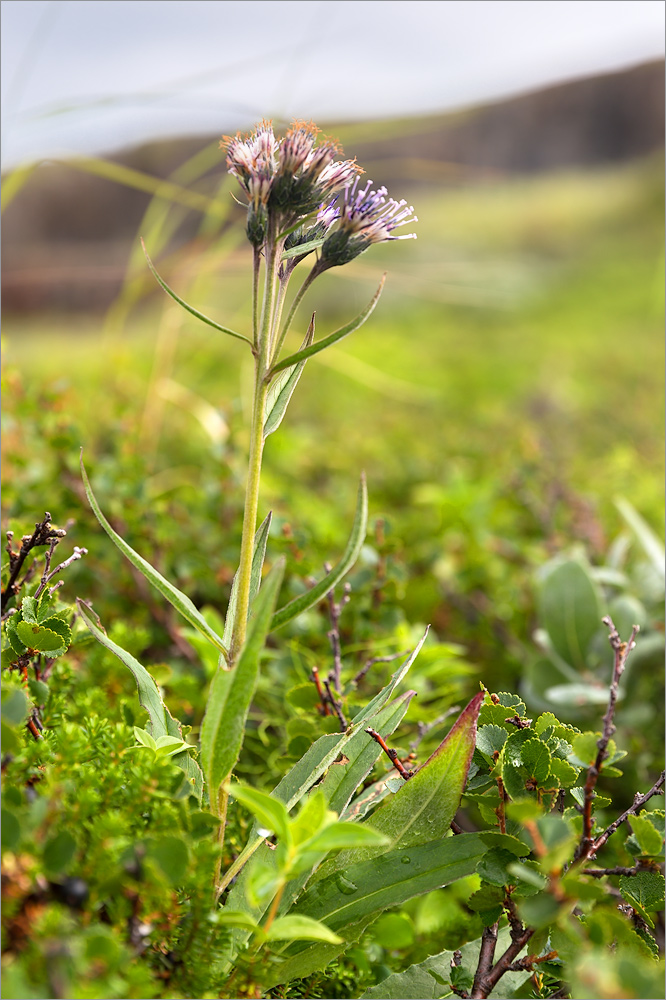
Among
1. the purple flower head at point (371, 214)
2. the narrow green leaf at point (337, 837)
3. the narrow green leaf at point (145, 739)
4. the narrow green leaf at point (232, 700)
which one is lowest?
the narrow green leaf at point (337, 837)

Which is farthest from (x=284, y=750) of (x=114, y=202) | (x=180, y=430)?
(x=114, y=202)

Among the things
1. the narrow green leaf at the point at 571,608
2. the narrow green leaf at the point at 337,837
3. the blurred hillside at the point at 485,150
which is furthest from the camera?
the blurred hillside at the point at 485,150

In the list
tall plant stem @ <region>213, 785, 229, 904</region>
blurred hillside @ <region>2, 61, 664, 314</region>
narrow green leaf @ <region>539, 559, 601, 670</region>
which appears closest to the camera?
tall plant stem @ <region>213, 785, 229, 904</region>

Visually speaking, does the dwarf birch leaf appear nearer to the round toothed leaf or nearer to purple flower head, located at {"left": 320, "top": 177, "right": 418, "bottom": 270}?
the round toothed leaf

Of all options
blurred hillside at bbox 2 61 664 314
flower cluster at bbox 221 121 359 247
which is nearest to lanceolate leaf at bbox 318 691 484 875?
flower cluster at bbox 221 121 359 247

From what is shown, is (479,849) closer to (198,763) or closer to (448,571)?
(198,763)

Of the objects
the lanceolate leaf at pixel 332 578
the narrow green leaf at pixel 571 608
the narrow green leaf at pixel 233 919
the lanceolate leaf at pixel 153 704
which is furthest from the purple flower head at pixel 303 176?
the narrow green leaf at pixel 571 608

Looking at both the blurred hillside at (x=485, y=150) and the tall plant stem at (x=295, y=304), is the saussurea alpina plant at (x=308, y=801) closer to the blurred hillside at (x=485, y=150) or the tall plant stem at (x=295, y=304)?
the tall plant stem at (x=295, y=304)

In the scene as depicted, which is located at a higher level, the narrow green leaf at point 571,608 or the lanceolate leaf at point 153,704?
the lanceolate leaf at point 153,704
